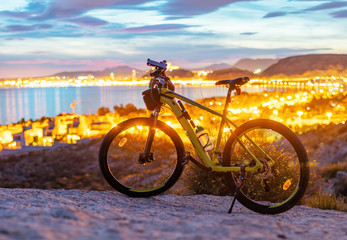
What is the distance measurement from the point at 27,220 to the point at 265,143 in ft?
13.3

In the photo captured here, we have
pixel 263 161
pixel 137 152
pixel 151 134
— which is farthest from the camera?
pixel 137 152

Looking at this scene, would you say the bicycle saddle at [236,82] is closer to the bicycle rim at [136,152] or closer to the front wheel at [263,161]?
the front wheel at [263,161]

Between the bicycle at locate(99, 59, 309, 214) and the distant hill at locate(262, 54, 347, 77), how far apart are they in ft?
452

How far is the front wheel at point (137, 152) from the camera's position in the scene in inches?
191

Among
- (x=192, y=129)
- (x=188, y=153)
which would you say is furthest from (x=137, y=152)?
(x=192, y=129)

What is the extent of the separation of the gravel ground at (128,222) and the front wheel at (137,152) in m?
0.26

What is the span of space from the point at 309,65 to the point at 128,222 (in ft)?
533

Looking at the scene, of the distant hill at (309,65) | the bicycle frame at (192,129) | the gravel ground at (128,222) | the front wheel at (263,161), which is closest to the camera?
the gravel ground at (128,222)

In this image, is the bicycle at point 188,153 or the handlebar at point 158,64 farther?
the handlebar at point 158,64

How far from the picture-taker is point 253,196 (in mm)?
5566

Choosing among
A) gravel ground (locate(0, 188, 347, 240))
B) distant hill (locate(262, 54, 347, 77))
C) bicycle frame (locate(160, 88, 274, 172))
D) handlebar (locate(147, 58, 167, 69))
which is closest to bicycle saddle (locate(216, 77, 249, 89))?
bicycle frame (locate(160, 88, 274, 172))

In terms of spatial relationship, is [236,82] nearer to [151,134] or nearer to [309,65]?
[151,134]

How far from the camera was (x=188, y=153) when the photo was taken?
4.77 metres

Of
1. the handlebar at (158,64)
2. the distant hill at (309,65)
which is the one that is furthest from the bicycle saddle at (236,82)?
the distant hill at (309,65)
